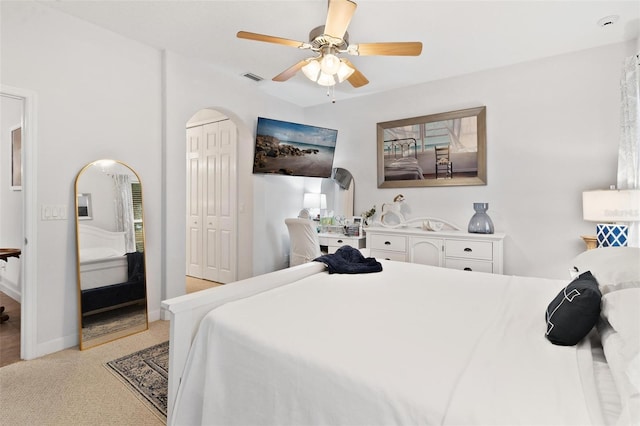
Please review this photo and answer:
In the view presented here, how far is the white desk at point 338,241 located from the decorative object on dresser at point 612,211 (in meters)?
2.24

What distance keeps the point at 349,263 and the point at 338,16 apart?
159cm

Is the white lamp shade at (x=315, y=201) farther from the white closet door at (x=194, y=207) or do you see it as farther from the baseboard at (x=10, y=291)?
the baseboard at (x=10, y=291)

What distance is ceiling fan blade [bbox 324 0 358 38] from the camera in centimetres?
177

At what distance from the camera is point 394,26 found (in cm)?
266

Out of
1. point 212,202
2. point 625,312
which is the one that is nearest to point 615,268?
point 625,312

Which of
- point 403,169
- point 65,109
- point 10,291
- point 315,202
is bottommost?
point 10,291

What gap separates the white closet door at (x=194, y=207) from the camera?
495 centimetres

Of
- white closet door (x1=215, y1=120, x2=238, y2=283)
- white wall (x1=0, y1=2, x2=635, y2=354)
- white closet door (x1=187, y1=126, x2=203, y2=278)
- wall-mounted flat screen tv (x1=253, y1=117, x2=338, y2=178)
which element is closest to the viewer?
white wall (x1=0, y1=2, x2=635, y2=354)

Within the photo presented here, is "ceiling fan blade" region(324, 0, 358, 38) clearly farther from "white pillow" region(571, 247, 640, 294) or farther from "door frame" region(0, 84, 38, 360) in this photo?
"door frame" region(0, 84, 38, 360)

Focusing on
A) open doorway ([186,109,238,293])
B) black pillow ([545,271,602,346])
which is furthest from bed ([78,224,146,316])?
black pillow ([545,271,602,346])

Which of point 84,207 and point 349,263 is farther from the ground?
point 84,207

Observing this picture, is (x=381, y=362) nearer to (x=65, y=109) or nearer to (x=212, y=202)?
(x=65, y=109)

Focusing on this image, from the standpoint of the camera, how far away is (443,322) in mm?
1371

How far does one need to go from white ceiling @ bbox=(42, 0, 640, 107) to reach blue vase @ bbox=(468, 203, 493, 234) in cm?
151
